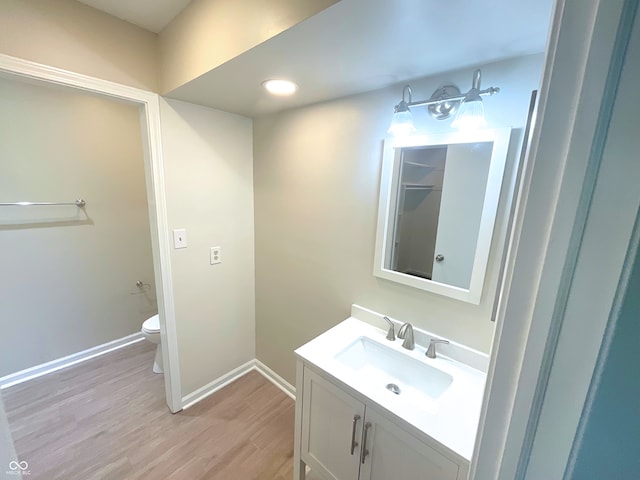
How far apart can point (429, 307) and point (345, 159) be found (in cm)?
92

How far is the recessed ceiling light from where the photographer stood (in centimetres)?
130

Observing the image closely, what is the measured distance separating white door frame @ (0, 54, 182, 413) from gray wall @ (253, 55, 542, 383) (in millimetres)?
682

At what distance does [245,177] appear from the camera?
2068mm

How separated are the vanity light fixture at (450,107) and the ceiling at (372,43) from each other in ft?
0.30

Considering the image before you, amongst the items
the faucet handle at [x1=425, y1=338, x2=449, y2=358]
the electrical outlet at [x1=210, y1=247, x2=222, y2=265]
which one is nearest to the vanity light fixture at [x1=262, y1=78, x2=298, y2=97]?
the electrical outlet at [x1=210, y1=247, x2=222, y2=265]

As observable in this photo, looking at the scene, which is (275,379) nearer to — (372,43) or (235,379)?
(235,379)

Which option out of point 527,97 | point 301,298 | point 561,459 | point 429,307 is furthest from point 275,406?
point 527,97

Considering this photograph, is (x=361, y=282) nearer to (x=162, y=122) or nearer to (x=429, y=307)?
(x=429, y=307)

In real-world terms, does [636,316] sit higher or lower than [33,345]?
higher

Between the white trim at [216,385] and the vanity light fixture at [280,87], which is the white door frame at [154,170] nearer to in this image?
the white trim at [216,385]

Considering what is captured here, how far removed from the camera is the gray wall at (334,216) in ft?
3.64

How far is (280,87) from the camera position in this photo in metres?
1.36

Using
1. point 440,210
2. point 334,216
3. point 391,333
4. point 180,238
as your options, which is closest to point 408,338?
point 391,333

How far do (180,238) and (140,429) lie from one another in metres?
1.31
